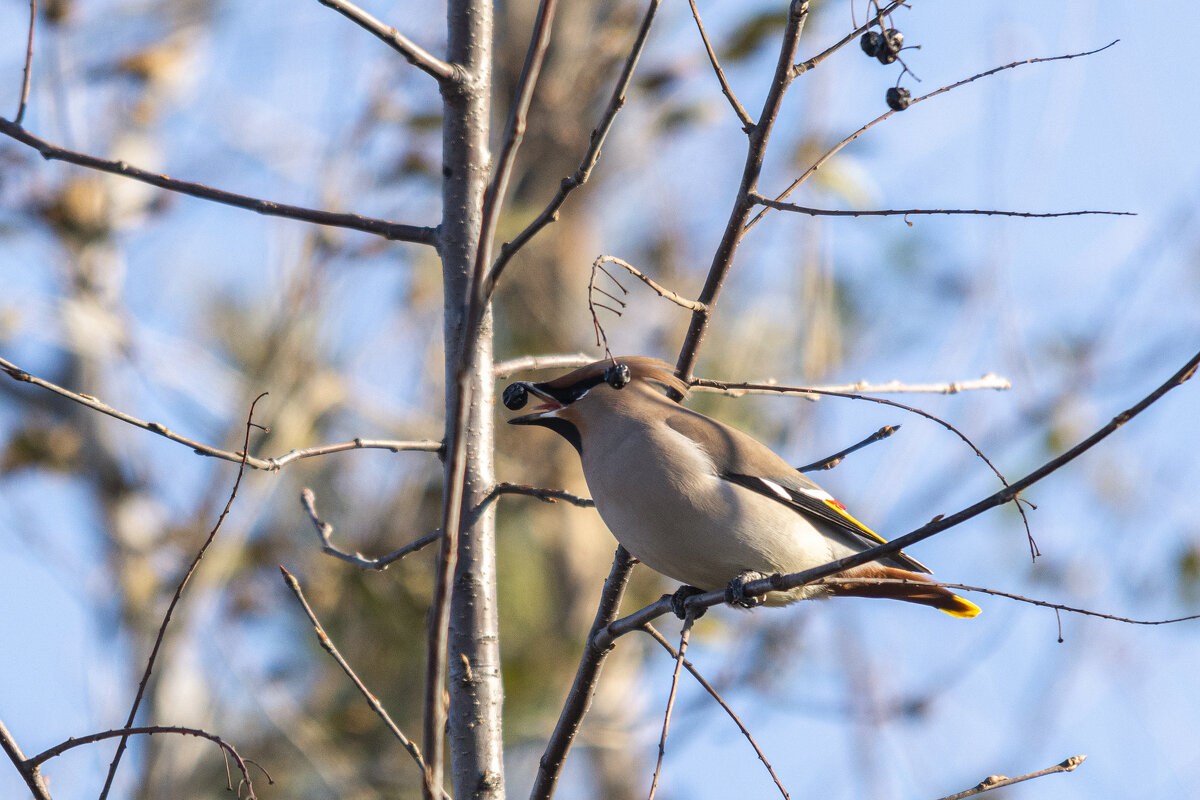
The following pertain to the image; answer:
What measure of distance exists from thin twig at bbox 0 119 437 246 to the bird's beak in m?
0.66

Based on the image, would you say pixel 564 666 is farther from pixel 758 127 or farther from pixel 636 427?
pixel 758 127

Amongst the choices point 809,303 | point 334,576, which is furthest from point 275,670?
point 809,303

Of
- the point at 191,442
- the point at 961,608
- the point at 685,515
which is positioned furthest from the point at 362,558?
the point at 961,608

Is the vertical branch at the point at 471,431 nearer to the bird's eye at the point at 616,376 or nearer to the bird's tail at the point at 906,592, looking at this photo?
the bird's eye at the point at 616,376

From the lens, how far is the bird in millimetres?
2873

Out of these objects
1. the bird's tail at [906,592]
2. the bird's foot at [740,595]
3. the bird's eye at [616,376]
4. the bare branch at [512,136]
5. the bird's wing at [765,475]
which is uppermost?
the bird's eye at [616,376]

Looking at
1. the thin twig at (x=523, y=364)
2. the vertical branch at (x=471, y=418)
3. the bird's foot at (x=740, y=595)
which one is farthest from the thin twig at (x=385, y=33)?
the bird's foot at (x=740, y=595)

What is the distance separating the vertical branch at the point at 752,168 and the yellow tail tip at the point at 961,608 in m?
1.07

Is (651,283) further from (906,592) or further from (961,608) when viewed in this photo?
(961,608)

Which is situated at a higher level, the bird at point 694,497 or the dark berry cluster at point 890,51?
the dark berry cluster at point 890,51

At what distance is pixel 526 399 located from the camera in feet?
10.4

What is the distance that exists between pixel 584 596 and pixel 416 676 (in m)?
1.90

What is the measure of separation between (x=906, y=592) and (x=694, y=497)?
0.61m

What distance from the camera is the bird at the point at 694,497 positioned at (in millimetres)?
2873
